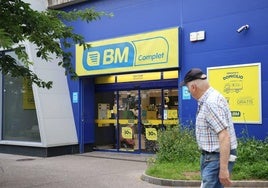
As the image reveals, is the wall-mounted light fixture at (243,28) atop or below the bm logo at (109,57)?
atop

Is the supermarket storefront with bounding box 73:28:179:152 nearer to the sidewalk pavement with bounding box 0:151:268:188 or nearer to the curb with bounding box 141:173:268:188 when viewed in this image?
the sidewalk pavement with bounding box 0:151:268:188

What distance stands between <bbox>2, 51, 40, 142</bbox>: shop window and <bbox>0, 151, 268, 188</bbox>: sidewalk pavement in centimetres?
89

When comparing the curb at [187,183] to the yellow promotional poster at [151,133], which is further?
the yellow promotional poster at [151,133]

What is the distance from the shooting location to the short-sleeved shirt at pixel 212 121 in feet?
13.4

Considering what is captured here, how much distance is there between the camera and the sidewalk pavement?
9.23 m

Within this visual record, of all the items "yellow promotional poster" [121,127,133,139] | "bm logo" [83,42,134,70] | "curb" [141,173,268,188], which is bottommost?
"curb" [141,173,268,188]

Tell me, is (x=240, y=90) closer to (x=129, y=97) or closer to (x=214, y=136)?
(x=129, y=97)

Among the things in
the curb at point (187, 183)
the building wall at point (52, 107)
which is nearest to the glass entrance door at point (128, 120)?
the building wall at point (52, 107)

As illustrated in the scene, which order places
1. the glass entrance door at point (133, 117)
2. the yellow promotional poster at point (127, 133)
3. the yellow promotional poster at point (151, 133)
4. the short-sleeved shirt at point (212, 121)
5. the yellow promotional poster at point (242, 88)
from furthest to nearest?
the yellow promotional poster at point (127, 133), the yellow promotional poster at point (151, 133), the glass entrance door at point (133, 117), the yellow promotional poster at point (242, 88), the short-sleeved shirt at point (212, 121)

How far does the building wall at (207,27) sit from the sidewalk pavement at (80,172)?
245 centimetres

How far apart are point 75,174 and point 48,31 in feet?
13.7

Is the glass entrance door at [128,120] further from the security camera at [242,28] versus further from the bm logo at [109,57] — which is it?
the security camera at [242,28]

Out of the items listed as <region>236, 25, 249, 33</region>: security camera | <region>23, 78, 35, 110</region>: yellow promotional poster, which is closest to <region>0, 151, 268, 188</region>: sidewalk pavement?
<region>23, 78, 35, 110</region>: yellow promotional poster

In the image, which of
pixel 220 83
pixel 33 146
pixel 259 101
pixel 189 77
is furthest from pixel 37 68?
pixel 189 77
